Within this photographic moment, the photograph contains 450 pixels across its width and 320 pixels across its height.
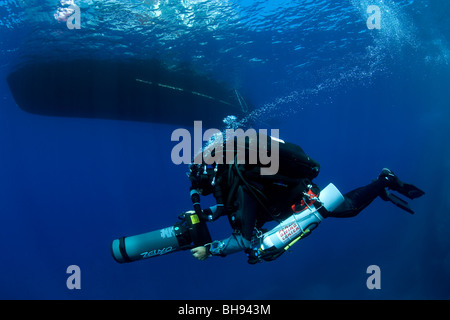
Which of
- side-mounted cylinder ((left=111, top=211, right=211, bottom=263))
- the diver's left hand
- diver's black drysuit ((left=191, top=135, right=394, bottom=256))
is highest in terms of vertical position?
diver's black drysuit ((left=191, top=135, right=394, bottom=256))

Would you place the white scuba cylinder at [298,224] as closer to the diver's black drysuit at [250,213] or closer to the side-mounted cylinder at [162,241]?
the diver's black drysuit at [250,213]

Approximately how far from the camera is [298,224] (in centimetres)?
330

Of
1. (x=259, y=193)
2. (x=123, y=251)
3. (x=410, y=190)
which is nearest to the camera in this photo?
(x=123, y=251)

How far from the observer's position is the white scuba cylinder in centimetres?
321

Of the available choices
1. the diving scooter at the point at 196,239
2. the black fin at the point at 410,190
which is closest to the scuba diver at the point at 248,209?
the diving scooter at the point at 196,239

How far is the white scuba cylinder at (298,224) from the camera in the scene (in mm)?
3213

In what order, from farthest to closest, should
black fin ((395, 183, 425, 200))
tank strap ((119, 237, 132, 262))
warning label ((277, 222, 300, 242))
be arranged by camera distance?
black fin ((395, 183, 425, 200)), warning label ((277, 222, 300, 242)), tank strap ((119, 237, 132, 262))

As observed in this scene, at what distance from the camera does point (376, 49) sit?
647 inches

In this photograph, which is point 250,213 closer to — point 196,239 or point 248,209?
point 248,209

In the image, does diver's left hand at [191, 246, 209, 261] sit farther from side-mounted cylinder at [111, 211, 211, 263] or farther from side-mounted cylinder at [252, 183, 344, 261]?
side-mounted cylinder at [252, 183, 344, 261]

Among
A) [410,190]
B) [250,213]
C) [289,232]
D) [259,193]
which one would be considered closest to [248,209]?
[250,213]

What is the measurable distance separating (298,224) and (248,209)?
73cm

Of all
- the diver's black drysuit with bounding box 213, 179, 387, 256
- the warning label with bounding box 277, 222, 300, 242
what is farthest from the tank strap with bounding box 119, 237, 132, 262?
the warning label with bounding box 277, 222, 300, 242
